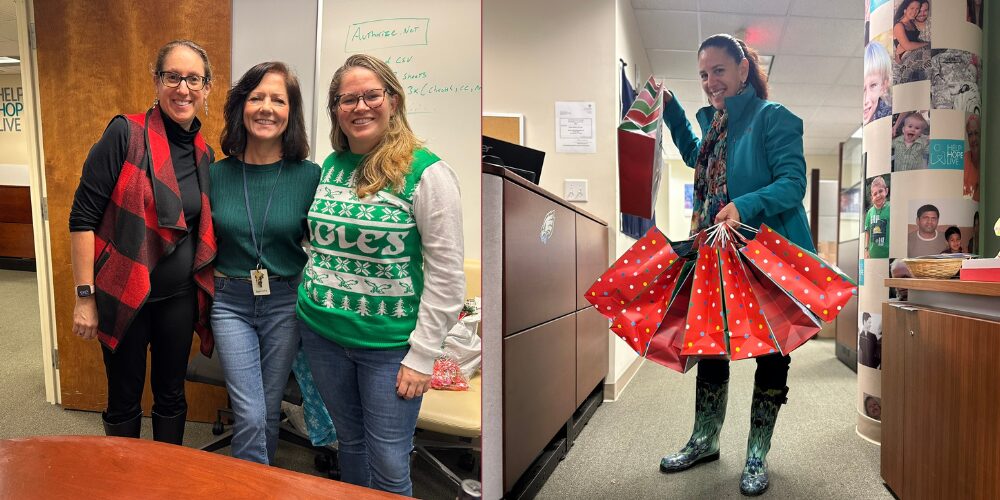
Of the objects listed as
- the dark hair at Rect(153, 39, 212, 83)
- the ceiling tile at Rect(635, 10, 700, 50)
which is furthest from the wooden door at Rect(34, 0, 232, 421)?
the ceiling tile at Rect(635, 10, 700, 50)

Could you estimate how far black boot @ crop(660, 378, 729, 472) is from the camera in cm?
181

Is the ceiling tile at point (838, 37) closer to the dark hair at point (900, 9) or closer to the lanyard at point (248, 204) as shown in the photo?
the dark hair at point (900, 9)

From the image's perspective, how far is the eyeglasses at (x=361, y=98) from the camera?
30.1 inches

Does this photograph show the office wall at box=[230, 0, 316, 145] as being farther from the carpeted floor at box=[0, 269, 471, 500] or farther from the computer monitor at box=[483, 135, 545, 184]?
the computer monitor at box=[483, 135, 545, 184]

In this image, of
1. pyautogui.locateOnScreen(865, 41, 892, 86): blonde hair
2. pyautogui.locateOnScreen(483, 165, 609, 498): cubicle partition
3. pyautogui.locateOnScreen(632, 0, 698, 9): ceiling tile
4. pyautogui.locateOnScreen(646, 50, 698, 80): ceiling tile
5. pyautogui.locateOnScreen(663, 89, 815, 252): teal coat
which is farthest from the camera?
pyautogui.locateOnScreen(865, 41, 892, 86): blonde hair

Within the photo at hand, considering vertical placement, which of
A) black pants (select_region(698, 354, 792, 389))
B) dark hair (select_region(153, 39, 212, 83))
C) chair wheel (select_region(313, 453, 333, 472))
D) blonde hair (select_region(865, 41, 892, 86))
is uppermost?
blonde hair (select_region(865, 41, 892, 86))

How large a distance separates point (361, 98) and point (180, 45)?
256mm

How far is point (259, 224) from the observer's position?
0.74 m

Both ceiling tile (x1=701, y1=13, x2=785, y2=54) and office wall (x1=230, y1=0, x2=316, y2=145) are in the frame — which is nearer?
office wall (x1=230, y1=0, x2=316, y2=145)

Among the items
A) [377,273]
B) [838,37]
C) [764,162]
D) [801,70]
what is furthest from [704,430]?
[838,37]

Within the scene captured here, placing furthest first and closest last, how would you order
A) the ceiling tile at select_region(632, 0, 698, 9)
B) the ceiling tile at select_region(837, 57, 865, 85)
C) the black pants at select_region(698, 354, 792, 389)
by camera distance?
the ceiling tile at select_region(837, 57, 865, 85)
the ceiling tile at select_region(632, 0, 698, 9)
the black pants at select_region(698, 354, 792, 389)

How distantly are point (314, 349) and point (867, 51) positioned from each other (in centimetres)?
252

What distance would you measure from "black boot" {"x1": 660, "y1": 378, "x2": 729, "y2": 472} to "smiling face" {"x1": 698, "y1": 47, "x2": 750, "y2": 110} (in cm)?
88

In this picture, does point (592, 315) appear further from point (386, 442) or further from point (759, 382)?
point (386, 442)
